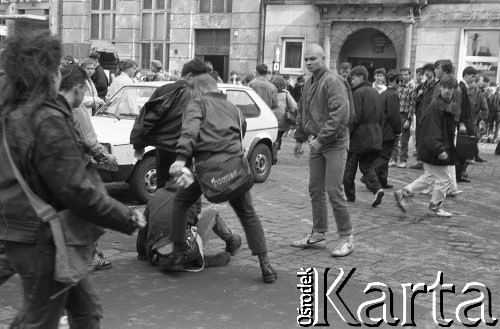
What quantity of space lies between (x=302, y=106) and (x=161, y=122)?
54.8 inches

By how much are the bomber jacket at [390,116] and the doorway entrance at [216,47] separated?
16.6 m

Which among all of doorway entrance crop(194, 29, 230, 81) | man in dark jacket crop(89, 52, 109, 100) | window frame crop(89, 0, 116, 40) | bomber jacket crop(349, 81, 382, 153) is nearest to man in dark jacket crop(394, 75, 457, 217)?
bomber jacket crop(349, 81, 382, 153)

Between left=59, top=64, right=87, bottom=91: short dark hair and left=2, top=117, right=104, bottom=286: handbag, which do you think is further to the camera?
left=59, top=64, right=87, bottom=91: short dark hair

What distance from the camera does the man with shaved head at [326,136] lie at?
638 centimetres

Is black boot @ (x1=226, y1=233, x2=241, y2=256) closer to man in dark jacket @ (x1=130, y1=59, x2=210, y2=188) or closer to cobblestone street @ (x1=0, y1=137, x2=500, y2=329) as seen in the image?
cobblestone street @ (x1=0, y1=137, x2=500, y2=329)

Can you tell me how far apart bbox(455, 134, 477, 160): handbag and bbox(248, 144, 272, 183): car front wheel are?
9.75ft

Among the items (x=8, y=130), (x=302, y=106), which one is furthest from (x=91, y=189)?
(x=302, y=106)

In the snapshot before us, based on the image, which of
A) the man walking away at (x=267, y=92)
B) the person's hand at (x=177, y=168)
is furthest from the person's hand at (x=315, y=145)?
the man walking away at (x=267, y=92)

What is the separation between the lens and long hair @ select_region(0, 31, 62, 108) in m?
2.95

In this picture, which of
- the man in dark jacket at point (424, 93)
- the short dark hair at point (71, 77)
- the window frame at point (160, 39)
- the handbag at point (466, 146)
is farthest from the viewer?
the window frame at point (160, 39)

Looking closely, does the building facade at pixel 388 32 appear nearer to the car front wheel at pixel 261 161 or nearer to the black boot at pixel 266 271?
the car front wheel at pixel 261 161

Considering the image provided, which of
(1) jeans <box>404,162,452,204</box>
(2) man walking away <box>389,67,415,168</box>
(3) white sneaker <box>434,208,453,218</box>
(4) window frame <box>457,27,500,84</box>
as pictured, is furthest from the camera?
(4) window frame <box>457,27,500,84</box>

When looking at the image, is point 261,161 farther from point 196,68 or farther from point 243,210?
Result: point 243,210

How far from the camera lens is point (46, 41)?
301cm
